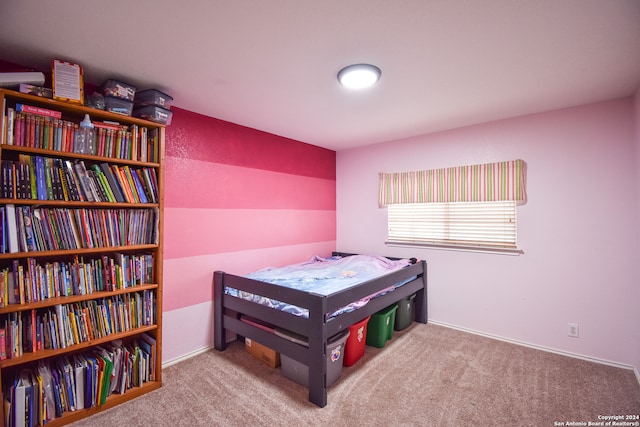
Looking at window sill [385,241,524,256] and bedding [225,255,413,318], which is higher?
window sill [385,241,524,256]

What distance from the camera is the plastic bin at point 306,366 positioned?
2072mm

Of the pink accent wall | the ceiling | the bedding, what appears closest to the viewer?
the ceiling

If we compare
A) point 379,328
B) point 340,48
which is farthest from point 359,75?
point 379,328

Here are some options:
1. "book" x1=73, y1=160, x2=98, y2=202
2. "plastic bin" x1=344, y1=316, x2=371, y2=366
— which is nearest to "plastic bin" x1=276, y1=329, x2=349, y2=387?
"plastic bin" x1=344, y1=316, x2=371, y2=366

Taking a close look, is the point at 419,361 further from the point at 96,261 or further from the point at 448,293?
the point at 96,261

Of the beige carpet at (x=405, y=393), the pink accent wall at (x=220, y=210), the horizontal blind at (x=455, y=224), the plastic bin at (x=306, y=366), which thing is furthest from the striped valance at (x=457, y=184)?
the plastic bin at (x=306, y=366)

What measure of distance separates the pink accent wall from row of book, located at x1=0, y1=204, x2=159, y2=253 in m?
0.33

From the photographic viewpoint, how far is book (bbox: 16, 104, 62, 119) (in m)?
1.64

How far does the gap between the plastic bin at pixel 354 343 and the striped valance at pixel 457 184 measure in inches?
64.9

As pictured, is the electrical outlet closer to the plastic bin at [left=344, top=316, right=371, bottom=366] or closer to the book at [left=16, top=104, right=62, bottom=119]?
the plastic bin at [left=344, top=316, right=371, bottom=366]

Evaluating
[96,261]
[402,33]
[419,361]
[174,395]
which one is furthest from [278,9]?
[419,361]

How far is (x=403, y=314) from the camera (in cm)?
314

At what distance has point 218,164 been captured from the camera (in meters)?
2.82

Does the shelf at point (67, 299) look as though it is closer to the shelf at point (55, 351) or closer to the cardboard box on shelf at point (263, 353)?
the shelf at point (55, 351)
